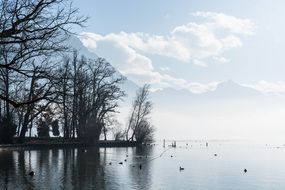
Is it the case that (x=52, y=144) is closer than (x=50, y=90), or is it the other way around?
A: (x=50, y=90)

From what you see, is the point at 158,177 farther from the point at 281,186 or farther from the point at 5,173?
the point at 5,173

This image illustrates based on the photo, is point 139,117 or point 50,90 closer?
point 50,90

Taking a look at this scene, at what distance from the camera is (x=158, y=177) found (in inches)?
1537

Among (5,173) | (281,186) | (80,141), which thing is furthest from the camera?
(80,141)

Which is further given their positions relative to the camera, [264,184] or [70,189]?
[264,184]

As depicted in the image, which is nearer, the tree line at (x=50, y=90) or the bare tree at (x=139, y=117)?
the tree line at (x=50, y=90)

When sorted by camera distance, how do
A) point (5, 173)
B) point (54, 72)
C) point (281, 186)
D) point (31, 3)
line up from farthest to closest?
1. point (281, 186)
2. point (5, 173)
3. point (54, 72)
4. point (31, 3)

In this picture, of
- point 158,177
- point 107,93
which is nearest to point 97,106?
point 107,93

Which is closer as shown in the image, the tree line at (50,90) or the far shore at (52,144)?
the tree line at (50,90)

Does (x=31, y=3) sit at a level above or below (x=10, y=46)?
above

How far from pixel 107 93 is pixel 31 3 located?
2765 inches

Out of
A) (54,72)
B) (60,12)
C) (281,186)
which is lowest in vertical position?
(281,186)

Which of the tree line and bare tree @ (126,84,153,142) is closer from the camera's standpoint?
→ the tree line

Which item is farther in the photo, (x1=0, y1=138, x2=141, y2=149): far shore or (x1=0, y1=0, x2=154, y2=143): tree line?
(x1=0, y1=138, x2=141, y2=149): far shore
